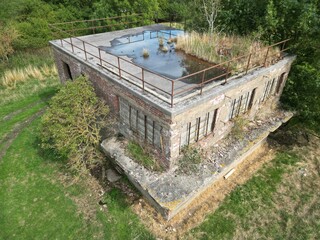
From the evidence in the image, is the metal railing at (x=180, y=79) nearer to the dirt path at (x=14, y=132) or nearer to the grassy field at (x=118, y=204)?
the grassy field at (x=118, y=204)

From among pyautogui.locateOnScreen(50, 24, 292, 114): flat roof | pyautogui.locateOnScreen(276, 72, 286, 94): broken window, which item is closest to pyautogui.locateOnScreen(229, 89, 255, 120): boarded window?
pyautogui.locateOnScreen(50, 24, 292, 114): flat roof

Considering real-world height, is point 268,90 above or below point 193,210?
above

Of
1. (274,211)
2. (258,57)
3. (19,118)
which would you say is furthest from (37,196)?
(258,57)

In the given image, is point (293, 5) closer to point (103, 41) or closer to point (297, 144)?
point (297, 144)

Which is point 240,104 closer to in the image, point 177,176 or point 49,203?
point 177,176

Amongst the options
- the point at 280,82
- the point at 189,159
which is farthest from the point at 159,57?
the point at 280,82

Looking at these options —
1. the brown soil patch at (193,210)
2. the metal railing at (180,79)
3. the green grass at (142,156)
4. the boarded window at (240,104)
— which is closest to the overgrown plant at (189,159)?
the green grass at (142,156)
